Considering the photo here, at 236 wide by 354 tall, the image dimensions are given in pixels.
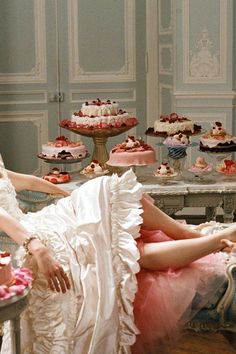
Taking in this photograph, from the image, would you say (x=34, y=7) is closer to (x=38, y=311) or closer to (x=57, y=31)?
(x=57, y=31)

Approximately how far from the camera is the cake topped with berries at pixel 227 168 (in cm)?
443

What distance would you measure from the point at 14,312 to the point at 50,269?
0.35 metres

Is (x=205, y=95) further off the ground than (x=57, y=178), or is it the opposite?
(x=205, y=95)

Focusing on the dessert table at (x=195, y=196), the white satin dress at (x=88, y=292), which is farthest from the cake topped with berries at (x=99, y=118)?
the white satin dress at (x=88, y=292)

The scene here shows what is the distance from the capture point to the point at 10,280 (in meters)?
2.33

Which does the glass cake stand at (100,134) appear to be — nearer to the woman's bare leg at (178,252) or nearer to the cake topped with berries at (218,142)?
the cake topped with berries at (218,142)

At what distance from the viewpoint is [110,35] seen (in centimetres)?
617

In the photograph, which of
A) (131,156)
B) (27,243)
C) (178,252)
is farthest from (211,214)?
(27,243)

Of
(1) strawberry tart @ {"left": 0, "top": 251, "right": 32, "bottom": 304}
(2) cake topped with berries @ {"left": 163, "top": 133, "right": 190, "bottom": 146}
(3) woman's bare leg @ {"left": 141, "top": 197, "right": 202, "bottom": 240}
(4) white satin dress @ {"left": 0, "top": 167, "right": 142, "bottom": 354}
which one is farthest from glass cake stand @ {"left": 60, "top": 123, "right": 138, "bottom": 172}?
(1) strawberry tart @ {"left": 0, "top": 251, "right": 32, "bottom": 304}

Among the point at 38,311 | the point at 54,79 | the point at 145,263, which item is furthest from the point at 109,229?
the point at 54,79

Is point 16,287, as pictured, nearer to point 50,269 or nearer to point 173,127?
point 50,269

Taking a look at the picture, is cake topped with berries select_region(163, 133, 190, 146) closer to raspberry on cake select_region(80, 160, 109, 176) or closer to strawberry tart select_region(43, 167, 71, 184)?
raspberry on cake select_region(80, 160, 109, 176)

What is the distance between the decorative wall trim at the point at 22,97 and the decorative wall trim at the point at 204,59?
121cm

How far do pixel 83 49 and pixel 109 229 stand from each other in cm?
357
